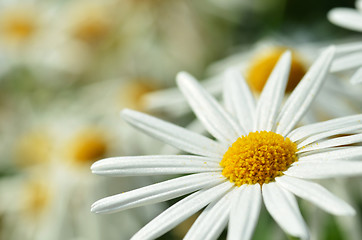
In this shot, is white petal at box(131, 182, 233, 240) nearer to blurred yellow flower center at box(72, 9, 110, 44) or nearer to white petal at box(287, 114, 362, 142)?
white petal at box(287, 114, 362, 142)

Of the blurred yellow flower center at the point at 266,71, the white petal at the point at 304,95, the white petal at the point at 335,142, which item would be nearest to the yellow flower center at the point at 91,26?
the blurred yellow flower center at the point at 266,71

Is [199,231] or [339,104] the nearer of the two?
[199,231]

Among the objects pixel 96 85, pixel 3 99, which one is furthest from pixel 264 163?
pixel 3 99

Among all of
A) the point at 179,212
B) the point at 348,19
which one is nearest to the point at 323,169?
the point at 179,212

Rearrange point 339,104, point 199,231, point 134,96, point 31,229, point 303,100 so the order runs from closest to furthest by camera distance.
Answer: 1. point 199,231
2. point 303,100
3. point 339,104
4. point 31,229
5. point 134,96

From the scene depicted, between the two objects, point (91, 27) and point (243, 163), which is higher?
point (91, 27)

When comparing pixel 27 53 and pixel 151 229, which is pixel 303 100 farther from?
pixel 27 53

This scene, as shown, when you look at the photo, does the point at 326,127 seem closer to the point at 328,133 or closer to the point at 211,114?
the point at 328,133
